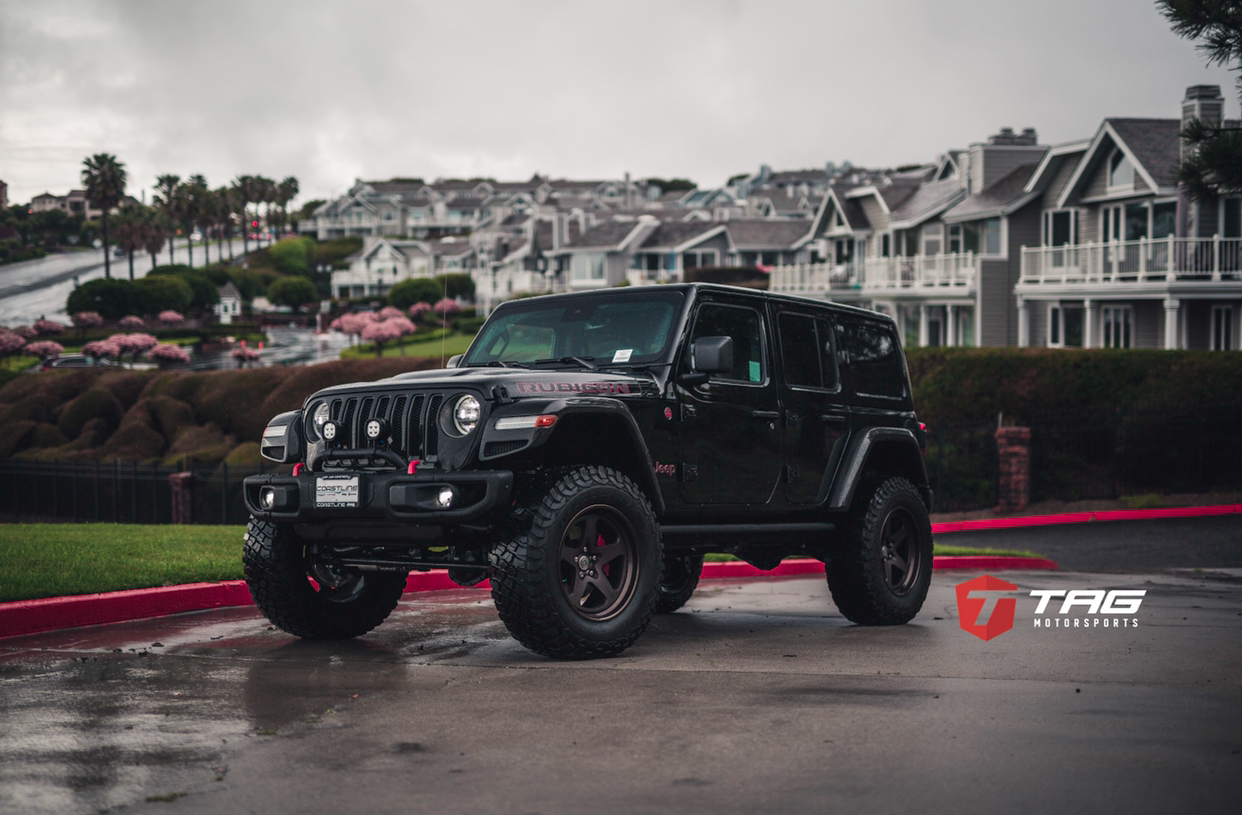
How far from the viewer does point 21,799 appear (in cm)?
436

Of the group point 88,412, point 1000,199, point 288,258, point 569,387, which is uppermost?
point 288,258

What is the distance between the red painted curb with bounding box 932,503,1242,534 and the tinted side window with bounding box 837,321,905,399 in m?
11.3

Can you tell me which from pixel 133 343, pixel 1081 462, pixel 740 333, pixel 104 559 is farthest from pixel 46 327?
pixel 740 333

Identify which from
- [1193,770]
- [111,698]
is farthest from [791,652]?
[111,698]

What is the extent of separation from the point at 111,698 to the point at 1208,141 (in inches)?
595

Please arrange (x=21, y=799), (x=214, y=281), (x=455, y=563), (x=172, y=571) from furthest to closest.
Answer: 1. (x=214, y=281)
2. (x=172, y=571)
3. (x=455, y=563)
4. (x=21, y=799)

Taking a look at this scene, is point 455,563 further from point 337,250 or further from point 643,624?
point 337,250

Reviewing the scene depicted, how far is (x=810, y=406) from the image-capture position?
8797 millimetres

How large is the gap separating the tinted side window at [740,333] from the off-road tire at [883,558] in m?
1.41

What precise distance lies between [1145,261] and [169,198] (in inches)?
4988

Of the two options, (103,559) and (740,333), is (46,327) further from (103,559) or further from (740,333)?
(740,333)

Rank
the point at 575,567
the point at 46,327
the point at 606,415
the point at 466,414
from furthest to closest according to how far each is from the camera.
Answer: the point at 46,327 < the point at 606,415 < the point at 575,567 < the point at 466,414

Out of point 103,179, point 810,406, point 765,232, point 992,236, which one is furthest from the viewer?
point 103,179

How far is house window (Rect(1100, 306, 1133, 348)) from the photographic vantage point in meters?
37.8
